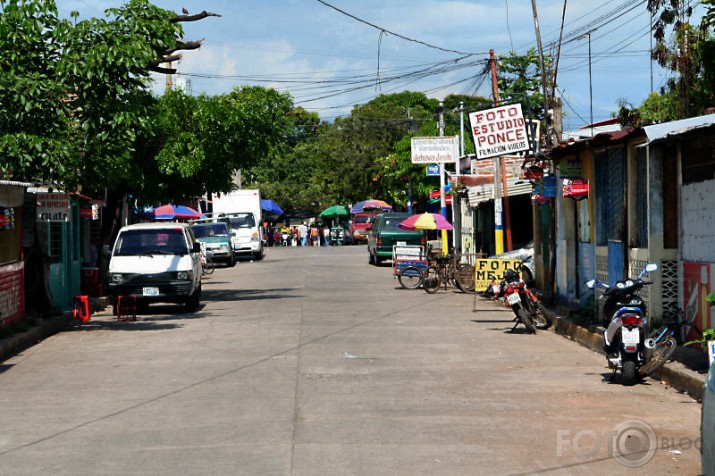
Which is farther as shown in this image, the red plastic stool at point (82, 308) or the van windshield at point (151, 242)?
the van windshield at point (151, 242)

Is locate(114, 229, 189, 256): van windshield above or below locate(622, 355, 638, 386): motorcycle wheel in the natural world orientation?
above

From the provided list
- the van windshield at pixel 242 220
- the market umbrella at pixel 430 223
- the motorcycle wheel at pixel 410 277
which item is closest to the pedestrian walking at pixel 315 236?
the van windshield at pixel 242 220

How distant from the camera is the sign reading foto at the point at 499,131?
24.8 meters

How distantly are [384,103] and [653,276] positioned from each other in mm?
70586

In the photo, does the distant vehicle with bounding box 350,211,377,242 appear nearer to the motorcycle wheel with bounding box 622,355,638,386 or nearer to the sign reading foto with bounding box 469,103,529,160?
the sign reading foto with bounding box 469,103,529,160

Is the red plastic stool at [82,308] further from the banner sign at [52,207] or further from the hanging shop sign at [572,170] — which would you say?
the hanging shop sign at [572,170]

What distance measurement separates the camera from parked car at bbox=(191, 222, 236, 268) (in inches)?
1784

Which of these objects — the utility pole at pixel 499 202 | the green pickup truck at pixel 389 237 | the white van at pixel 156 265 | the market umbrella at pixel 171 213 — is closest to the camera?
the white van at pixel 156 265

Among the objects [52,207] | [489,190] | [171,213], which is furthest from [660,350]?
[171,213]

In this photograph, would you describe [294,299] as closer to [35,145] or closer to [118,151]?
[118,151]

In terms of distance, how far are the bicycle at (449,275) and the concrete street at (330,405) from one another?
8.99m

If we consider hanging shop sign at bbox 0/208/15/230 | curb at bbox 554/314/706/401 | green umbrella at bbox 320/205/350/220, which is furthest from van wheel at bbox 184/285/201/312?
green umbrella at bbox 320/205/350/220

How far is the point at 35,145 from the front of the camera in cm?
1636

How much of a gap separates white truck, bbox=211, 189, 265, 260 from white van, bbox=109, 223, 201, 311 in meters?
26.0
